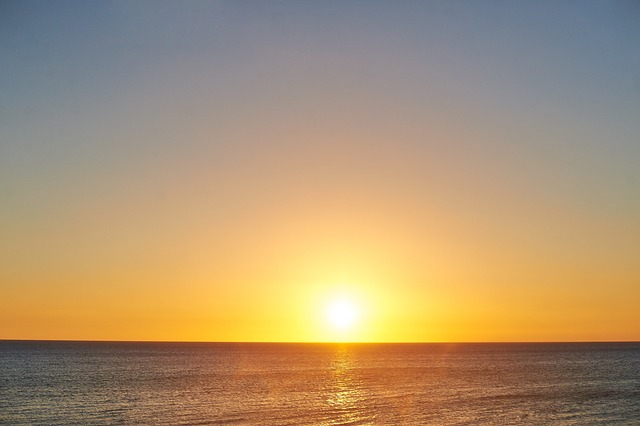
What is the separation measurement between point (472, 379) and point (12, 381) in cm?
6927

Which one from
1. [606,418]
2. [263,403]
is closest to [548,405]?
[606,418]

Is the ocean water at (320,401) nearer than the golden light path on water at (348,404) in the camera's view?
No

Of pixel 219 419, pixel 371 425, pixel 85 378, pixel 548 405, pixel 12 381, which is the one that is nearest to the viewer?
pixel 371 425

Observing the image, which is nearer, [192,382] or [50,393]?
[50,393]

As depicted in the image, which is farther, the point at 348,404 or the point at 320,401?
the point at 320,401

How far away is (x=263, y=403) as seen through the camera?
207 feet

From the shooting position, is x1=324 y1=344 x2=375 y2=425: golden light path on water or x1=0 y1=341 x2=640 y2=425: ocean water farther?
x1=0 y1=341 x2=640 y2=425: ocean water

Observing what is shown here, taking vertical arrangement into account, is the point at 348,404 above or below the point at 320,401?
below

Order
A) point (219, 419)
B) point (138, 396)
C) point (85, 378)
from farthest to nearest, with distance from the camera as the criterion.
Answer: point (85, 378)
point (138, 396)
point (219, 419)

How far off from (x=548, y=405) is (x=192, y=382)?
5121cm

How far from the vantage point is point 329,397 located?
70.4 meters

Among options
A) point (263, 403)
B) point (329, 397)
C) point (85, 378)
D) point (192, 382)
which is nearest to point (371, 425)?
point (263, 403)

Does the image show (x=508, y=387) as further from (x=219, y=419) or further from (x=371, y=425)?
(x=219, y=419)

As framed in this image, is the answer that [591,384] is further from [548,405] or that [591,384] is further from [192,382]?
[192,382]
